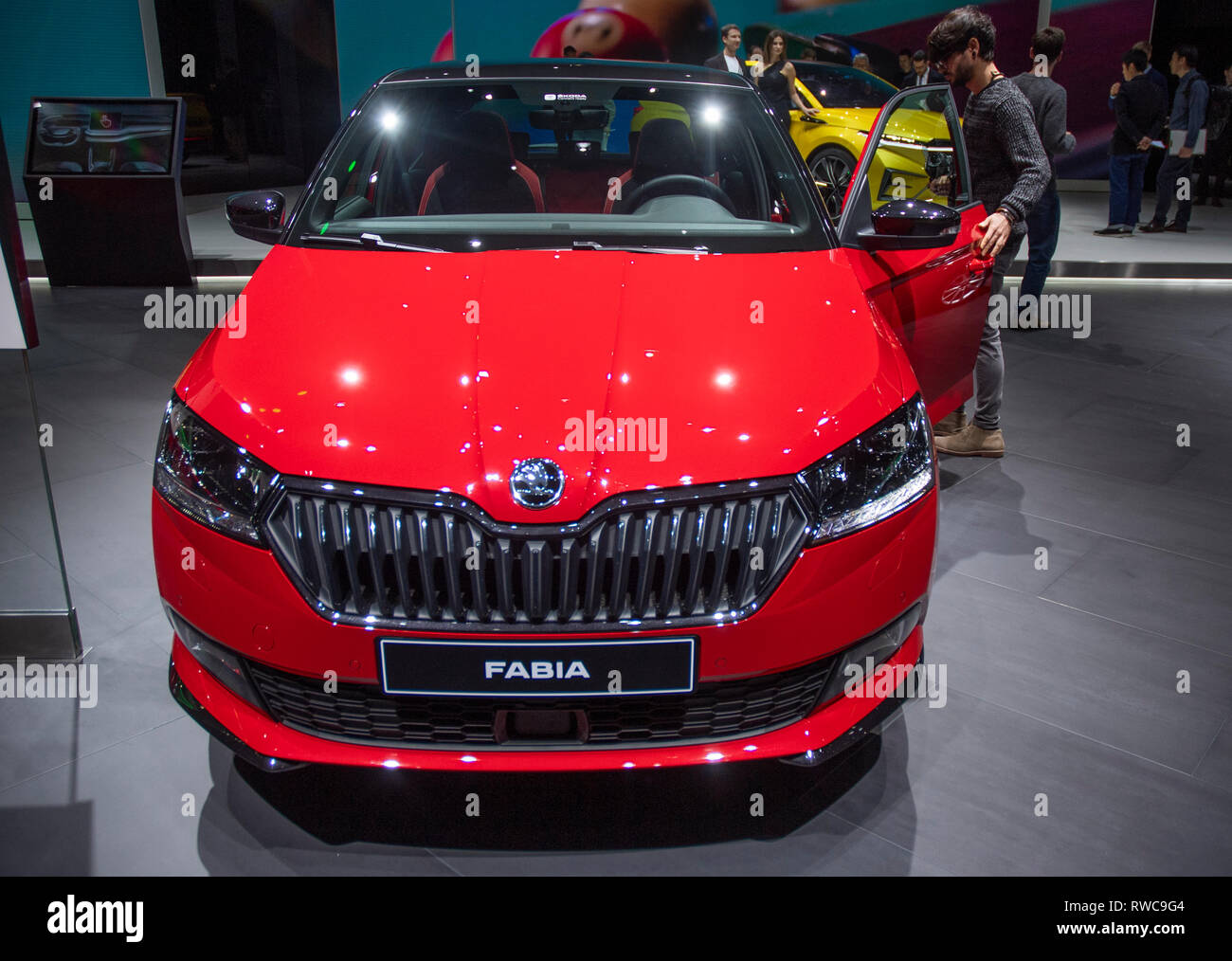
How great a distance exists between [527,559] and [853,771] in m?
0.97

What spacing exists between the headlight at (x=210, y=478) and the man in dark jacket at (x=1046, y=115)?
4199 millimetres

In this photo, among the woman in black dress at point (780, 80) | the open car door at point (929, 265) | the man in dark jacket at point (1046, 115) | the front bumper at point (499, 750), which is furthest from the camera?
the woman in black dress at point (780, 80)

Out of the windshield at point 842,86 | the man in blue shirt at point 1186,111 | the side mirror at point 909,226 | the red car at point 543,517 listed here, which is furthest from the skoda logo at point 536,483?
the man in blue shirt at point 1186,111

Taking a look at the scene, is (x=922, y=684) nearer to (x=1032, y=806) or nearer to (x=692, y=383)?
(x=1032, y=806)

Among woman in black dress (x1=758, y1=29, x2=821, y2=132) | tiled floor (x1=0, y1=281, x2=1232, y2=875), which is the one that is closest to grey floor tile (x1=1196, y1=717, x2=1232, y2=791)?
tiled floor (x1=0, y1=281, x2=1232, y2=875)

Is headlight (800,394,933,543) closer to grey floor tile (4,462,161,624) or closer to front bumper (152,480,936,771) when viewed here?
front bumper (152,480,936,771)

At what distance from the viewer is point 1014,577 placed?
2.83 m

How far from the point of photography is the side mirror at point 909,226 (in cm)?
235

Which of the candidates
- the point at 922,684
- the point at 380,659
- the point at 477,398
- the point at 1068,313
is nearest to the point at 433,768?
the point at 380,659

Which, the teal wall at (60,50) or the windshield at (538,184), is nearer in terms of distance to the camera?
the windshield at (538,184)

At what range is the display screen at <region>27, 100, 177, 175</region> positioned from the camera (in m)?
6.39

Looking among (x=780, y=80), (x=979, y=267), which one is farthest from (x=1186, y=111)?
(x=979, y=267)
